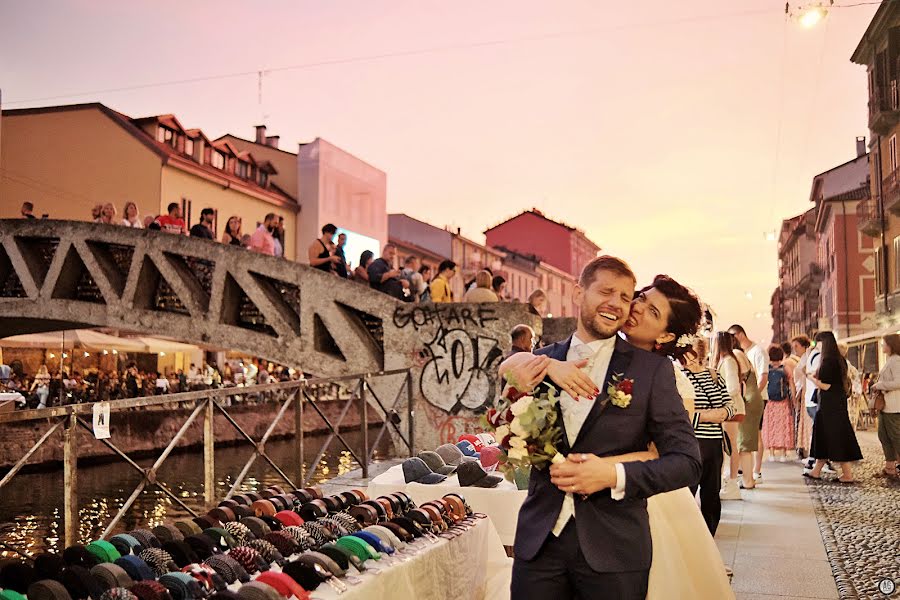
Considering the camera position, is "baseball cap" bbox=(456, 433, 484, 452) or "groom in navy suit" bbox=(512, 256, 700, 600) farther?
"baseball cap" bbox=(456, 433, 484, 452)

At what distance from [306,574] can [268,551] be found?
0.39m

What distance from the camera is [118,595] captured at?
124 inches

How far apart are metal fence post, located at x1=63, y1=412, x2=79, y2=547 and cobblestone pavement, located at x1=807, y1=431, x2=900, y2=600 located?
5.36 metres

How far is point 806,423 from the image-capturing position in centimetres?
1515

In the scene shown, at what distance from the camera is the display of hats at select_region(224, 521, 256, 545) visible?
13.3 ft

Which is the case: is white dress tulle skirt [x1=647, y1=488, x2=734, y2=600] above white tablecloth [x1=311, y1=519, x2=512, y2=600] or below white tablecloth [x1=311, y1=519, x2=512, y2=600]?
above

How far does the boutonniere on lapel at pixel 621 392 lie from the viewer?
2803mm

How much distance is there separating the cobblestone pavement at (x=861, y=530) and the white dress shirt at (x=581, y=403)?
13.8 ft

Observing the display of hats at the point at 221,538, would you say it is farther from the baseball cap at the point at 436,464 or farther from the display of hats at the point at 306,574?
the baseball cap at the point at 436,464

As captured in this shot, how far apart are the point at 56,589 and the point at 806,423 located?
46.8 feet

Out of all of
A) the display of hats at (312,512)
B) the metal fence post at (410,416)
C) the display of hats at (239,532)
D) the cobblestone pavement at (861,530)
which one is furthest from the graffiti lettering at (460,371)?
the display of hats at (239,532)

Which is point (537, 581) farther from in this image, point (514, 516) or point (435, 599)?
point (514, 516)

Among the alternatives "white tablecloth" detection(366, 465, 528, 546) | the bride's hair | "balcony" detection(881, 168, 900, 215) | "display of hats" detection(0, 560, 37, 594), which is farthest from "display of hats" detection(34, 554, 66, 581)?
"balcony" detection(881, 168, 900, 215)

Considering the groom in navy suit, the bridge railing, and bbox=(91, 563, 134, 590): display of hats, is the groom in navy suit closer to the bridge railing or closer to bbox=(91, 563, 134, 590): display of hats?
bbox=(91, 563, 134, 590): display of hats
